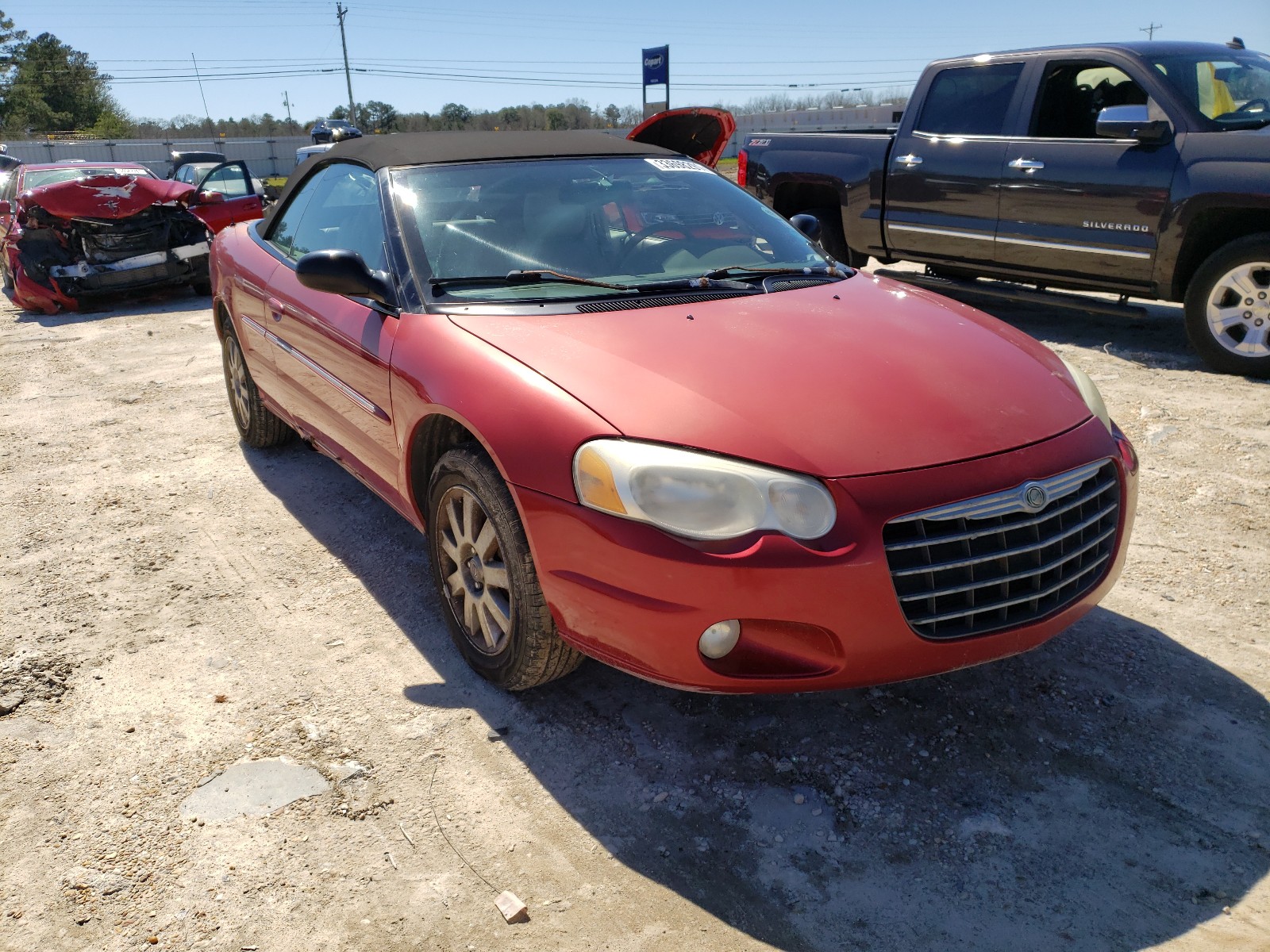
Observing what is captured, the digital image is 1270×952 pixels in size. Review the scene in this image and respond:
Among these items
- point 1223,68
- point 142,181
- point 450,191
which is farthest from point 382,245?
point 142,181

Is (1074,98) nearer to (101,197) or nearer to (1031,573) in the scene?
(1031,573)

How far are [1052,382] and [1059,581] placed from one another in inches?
25.2

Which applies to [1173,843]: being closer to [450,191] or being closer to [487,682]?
[487,682]

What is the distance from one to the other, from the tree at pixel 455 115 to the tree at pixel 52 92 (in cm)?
2210

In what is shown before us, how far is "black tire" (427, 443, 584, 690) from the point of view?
8.61 ft

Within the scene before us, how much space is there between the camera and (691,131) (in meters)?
5.38

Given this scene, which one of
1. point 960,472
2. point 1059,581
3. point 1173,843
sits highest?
point 960,472

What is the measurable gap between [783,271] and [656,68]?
108 feet

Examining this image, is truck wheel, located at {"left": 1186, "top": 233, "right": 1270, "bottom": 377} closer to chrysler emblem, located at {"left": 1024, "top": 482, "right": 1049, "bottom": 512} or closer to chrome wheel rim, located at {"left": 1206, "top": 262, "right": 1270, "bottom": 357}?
chrome wheel rim, located at {"left": 1206, "top": 262, "right": 1270, "bottom": 357}

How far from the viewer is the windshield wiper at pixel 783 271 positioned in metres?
3.37

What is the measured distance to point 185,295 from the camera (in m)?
11.4

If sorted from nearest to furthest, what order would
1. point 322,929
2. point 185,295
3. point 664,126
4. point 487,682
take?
1. point 322,929
2. point 487,682
3. point 664,126
4. point 185,295

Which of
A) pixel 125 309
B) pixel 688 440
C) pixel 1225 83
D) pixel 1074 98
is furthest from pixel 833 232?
pixel 125 309

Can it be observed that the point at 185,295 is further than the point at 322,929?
Yes
